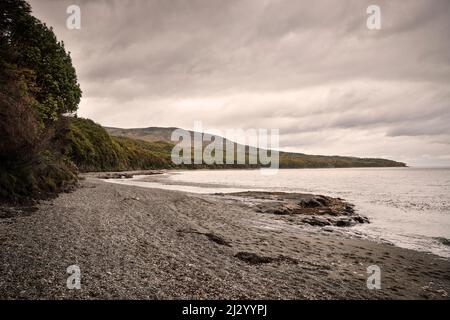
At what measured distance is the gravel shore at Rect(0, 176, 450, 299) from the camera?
26.6 ft

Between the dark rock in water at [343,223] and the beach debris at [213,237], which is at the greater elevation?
the beach debris at [213,237]

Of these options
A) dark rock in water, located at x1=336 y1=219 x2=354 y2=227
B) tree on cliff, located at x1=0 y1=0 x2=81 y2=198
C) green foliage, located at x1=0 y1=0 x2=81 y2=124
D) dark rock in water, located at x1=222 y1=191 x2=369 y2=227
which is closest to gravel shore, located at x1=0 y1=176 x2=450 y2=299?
tree on cliff, located at x1=0 y1=0 x2=81 y2=198

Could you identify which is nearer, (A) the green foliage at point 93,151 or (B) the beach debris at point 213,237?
(B) the beach debris at point 213,237

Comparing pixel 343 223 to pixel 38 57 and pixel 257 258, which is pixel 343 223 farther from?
pixel 38 57

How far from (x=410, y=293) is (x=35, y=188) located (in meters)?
23.9

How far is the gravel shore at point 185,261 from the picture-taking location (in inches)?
320

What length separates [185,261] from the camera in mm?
10648

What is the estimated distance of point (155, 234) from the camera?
1431 centimetres

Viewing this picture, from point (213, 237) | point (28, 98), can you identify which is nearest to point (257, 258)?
point (213, 237)

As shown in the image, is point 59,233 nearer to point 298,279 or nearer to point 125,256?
point 125,256

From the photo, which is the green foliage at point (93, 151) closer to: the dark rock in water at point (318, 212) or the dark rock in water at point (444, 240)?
the dark rock in water at point (318, 212)

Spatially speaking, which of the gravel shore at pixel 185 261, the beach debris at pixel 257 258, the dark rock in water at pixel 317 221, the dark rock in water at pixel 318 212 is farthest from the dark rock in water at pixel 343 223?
the beach debris at pixel 257 258

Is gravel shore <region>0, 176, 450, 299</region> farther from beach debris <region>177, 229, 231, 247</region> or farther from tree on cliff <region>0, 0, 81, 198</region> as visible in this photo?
tree on cliff <region>0, 0, 81, 198</region>
